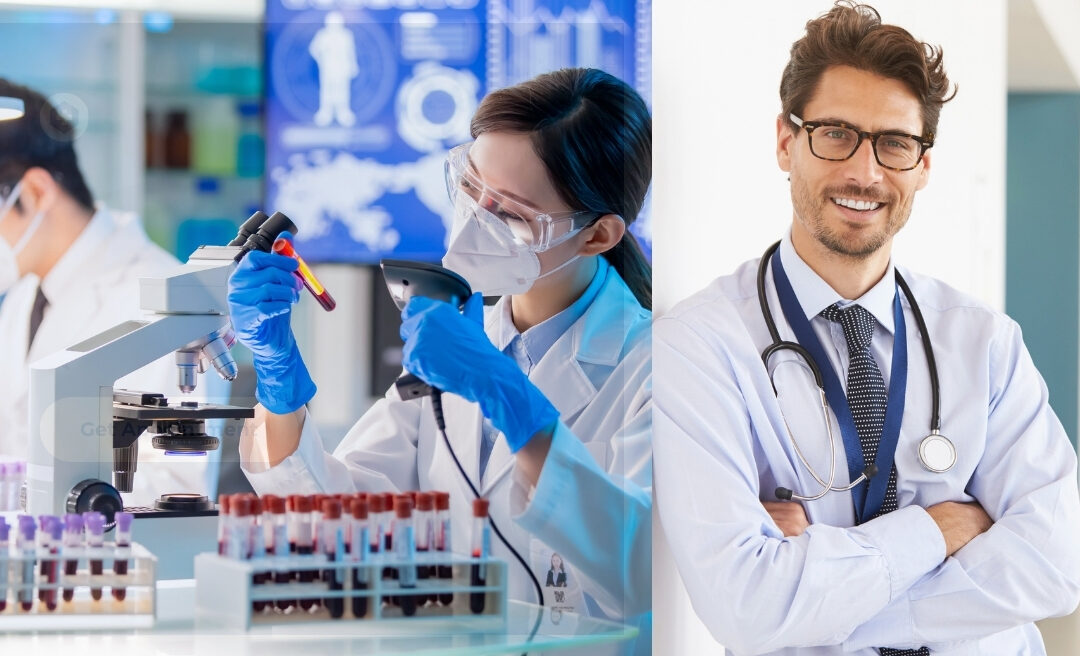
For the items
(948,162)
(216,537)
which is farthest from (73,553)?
(948,162)

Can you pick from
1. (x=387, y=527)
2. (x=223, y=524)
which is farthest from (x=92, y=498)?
(x=387, y=527)

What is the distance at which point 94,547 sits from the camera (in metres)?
2.04

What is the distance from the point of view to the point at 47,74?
210 cm

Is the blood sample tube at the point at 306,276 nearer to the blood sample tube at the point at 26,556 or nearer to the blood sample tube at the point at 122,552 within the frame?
the blood sample tube at the point at 122,552

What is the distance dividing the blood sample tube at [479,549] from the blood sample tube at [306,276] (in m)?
0.51

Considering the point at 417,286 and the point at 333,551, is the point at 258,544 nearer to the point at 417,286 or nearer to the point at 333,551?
the point at 333,551

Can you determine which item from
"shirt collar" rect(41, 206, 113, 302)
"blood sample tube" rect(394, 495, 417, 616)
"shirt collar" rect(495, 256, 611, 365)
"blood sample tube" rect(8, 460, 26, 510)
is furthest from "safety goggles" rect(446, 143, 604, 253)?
"blood sample tube" rect(8, 460, 26, 510)

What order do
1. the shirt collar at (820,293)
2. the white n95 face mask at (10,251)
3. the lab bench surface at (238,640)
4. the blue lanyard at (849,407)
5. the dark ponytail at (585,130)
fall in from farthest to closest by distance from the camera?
the shirt collar at (820,293) < the blue lanyard at (849,407) < the dark ponytail at (585,130) < the white n95 face mask at (10,251) < the lab bench surface at (238,640)

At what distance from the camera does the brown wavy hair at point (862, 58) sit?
7.92ft

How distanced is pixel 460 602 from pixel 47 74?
1347 mm

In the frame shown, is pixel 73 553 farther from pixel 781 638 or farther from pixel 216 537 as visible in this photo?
pixel 781 638

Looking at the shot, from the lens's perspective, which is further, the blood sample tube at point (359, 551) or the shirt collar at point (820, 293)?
the shirt collar at point (820, 293)

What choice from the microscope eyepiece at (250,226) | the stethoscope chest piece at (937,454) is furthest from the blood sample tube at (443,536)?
the stethoscope chest piece at (937,454)

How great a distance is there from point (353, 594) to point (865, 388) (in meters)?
1.20
